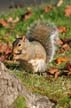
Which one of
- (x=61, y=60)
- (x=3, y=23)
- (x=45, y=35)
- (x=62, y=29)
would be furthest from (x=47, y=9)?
(x=61, y=60)

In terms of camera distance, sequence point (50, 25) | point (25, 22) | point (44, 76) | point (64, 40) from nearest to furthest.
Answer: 1. point (44, 76)
2. point (50, 25)
3. point (64, 40)
4. point (25, 22)

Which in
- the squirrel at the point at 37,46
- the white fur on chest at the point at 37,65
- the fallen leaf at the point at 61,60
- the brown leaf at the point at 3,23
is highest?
the brown leaf at the point at 3,23

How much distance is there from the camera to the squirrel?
279 inches

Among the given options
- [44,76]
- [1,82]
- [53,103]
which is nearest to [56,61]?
[44,76]

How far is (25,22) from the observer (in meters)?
10.2

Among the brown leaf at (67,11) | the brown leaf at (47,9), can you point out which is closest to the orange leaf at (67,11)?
the brown leaf at (67,11)

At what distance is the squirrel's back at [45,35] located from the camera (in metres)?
7.70

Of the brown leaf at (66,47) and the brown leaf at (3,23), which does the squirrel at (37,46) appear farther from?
the brown leaf at (3,23)

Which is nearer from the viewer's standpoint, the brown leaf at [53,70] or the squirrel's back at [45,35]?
the brown leaf at [53,70]

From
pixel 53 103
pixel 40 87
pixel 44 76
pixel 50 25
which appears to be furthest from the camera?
pixel 50 25

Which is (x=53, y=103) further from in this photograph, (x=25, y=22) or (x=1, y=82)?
(x=25, y=22)

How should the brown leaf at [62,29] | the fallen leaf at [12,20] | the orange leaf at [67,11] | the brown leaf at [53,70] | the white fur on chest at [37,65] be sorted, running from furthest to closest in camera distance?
the fallen leaf at [12,20]
the orange leaf at [67,11]
the brown leaf at [62,29]
the white fur on chest at [37,65]
the brown leaf at [53,70]

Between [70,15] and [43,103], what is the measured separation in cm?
493

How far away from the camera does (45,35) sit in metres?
7.84
